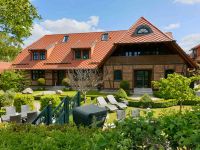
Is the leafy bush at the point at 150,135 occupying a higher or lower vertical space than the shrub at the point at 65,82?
lower

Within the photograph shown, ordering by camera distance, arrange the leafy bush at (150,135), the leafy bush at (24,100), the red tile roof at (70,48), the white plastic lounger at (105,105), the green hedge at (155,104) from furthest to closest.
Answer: the red tile roof at (70,48) < the green hedge at (155,104) < the white plastic lounger at (105,105) < the leafy bush at (24,100) < the leafy bush at (150,135)

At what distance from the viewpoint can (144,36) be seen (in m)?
29.8

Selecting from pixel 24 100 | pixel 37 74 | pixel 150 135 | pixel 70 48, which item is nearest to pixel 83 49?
pixel 70 48

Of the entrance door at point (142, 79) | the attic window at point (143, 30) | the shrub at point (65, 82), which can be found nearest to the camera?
the attic window at point (143, 30)

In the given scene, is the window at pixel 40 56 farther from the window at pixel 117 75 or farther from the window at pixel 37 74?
the window at pixel 117 75

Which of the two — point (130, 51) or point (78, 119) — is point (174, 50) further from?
point (78, 119)

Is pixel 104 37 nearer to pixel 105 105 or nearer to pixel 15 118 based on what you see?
pixel 105 105

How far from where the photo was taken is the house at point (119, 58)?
95.9 ft

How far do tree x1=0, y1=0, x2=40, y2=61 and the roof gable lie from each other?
13.2 meters

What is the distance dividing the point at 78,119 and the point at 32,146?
4867mm

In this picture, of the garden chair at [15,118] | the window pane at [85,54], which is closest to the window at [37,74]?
the window pane at [85,54]

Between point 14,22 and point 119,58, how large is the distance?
15.2m

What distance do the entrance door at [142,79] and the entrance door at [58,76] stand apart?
1044 centimetres

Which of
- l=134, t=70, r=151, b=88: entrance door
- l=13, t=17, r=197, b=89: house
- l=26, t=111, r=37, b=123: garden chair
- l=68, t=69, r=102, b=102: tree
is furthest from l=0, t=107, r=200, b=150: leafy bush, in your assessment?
l=134, t=70, r=151, b=88: entrance door
